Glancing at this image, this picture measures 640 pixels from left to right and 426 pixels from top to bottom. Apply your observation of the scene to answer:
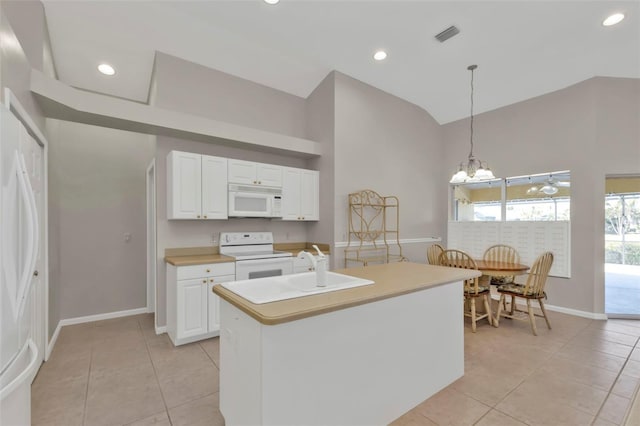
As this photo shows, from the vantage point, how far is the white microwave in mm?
3600

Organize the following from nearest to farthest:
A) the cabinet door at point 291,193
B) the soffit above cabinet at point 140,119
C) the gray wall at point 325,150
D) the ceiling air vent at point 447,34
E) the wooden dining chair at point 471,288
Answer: the soffit above cabinet at point 140,119 → the ceiling air vent at point 447,34 → the wooden dining chair at point 471,288 → the cabinet door at point 291,193 → the gray wall at point 325,150

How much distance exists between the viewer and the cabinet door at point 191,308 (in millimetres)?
3000

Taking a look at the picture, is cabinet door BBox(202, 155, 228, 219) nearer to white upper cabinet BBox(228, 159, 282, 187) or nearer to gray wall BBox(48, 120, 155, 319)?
white upper cabinet BBox(228, 159, 282, 187)

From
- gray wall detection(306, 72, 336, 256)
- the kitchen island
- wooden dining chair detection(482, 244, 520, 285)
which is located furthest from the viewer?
wooden dining chair detection(482, 244, 520, 285)

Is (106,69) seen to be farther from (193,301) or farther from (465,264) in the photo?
(465,264)

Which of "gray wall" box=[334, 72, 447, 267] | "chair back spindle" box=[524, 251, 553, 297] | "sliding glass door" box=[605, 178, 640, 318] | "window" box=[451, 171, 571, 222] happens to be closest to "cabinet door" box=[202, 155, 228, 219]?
"gray wall" box=[334, 72, 447, 267]

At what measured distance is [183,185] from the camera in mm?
3256

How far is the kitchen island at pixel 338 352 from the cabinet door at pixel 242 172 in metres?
2.09

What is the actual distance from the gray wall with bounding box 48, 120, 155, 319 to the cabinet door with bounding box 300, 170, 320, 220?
2.08 metres

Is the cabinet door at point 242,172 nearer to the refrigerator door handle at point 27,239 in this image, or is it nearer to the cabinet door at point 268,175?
the cabinet door at point 268,175

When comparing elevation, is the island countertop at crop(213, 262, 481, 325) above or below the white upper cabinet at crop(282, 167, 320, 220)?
below

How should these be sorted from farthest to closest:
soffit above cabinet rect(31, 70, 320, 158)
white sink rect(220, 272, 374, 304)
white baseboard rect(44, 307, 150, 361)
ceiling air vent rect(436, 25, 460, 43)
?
ceiling air vent rect(436, 25, 460, 43) < white baseboard rect(44, 307, 150, 361) < soffit above cabinet rect(31, 70, 320, 158) < white sink rect(220, 272, 374, 304)

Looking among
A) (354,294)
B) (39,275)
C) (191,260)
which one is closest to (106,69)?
(39,275)

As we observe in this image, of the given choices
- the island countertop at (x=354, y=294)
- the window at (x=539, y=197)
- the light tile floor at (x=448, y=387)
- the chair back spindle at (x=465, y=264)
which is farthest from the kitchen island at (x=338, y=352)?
the window at (x=539, y=197)
